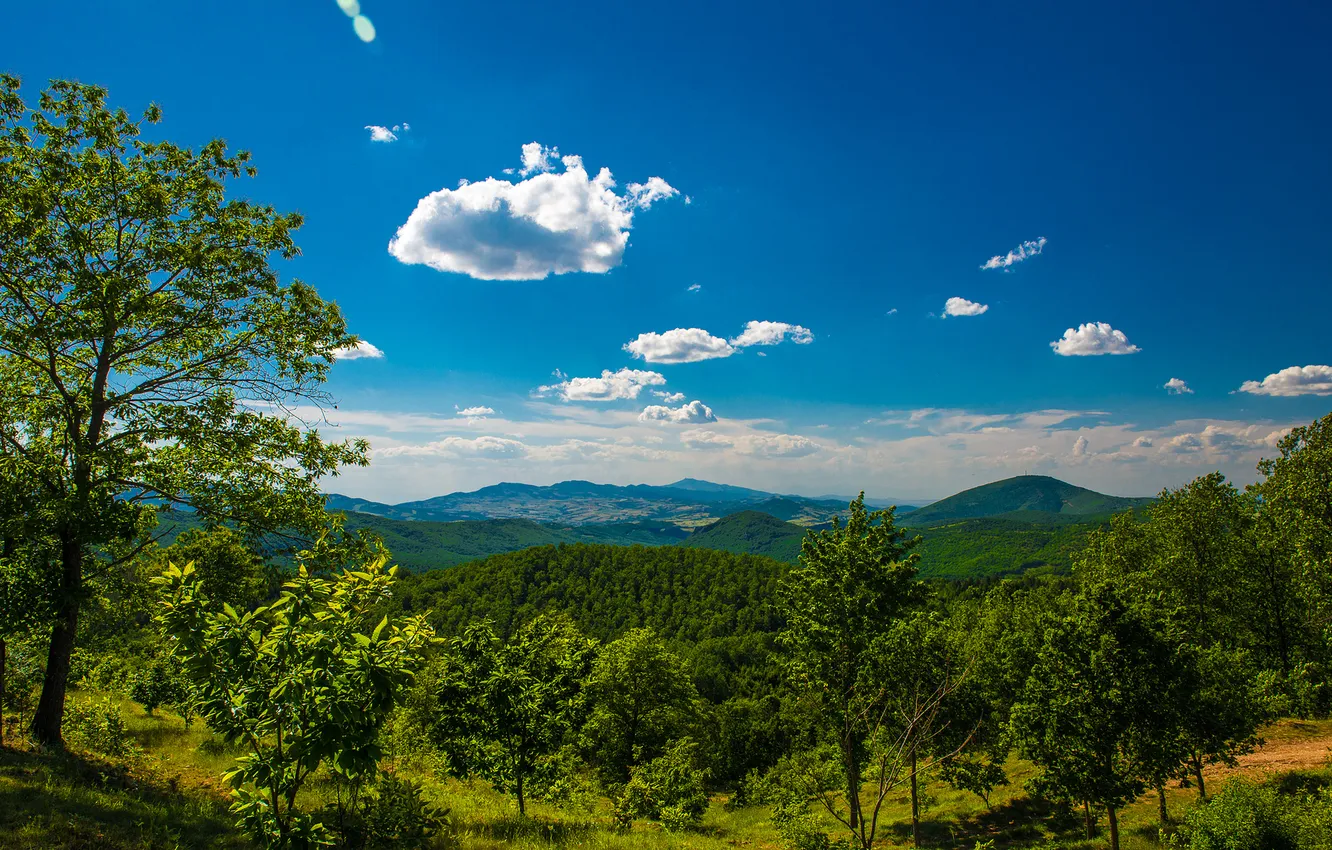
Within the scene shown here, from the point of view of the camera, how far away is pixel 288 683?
543 centimetres

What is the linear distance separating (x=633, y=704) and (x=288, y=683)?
3925cm

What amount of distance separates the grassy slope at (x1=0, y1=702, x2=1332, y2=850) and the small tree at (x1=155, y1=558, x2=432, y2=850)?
6534 millimetres

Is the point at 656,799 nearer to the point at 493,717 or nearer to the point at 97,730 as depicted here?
the point at 493,717

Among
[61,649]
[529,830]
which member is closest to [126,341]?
[61,649]

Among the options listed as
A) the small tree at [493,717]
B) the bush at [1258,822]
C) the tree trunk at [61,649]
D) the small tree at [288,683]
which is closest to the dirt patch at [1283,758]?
the bush at [1258,822]

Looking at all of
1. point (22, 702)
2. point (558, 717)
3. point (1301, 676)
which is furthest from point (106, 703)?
point (1301, 676)

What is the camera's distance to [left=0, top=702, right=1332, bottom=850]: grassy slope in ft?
31.8

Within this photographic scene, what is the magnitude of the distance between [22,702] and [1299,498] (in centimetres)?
4878

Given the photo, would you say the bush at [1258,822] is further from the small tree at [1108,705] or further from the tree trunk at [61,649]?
the tree trunk at [61,649]

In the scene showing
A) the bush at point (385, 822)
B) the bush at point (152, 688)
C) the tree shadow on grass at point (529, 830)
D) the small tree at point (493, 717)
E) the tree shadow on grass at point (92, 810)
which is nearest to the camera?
the tree shadow on grass at point (92, 810)

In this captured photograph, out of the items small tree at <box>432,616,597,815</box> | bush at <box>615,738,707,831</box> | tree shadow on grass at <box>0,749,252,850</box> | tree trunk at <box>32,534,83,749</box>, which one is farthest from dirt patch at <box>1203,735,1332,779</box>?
tree trunk at <box>32,534,83,749</box>

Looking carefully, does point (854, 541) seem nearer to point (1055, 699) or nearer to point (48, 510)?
point (1055, 699)

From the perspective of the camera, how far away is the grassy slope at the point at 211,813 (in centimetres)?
970

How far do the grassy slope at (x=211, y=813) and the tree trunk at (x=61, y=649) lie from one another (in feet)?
3.33
